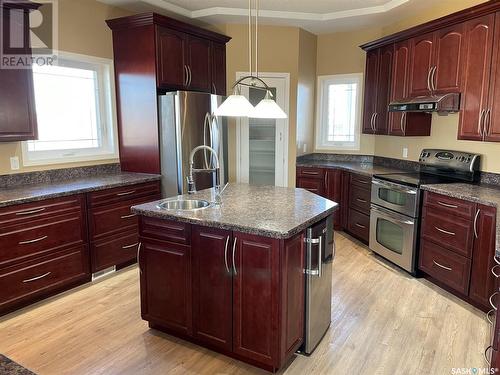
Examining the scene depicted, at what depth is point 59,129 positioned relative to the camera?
12.4ft

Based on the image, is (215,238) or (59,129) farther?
(59,129)

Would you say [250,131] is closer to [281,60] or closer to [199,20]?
[281,60]

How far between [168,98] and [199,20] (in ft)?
4.92

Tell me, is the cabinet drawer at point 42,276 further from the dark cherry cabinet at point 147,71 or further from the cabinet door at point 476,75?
the cabinet door at point 476,75

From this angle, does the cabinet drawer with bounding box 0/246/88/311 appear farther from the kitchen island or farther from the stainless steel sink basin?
the stainless steel sink basin

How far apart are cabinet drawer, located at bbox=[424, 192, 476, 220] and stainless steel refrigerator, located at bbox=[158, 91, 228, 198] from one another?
91.7 inches

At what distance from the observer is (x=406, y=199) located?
3602 mm

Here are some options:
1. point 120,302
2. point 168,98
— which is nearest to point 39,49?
point 168,98

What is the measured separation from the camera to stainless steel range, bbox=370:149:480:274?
355 centimetres

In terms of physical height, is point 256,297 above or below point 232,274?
below

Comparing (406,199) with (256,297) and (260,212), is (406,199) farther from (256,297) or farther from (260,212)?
(256,297)

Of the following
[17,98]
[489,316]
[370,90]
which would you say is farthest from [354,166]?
[17,98]

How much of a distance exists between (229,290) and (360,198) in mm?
2758

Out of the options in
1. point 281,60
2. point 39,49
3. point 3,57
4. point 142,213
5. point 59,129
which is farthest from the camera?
point 281,60
